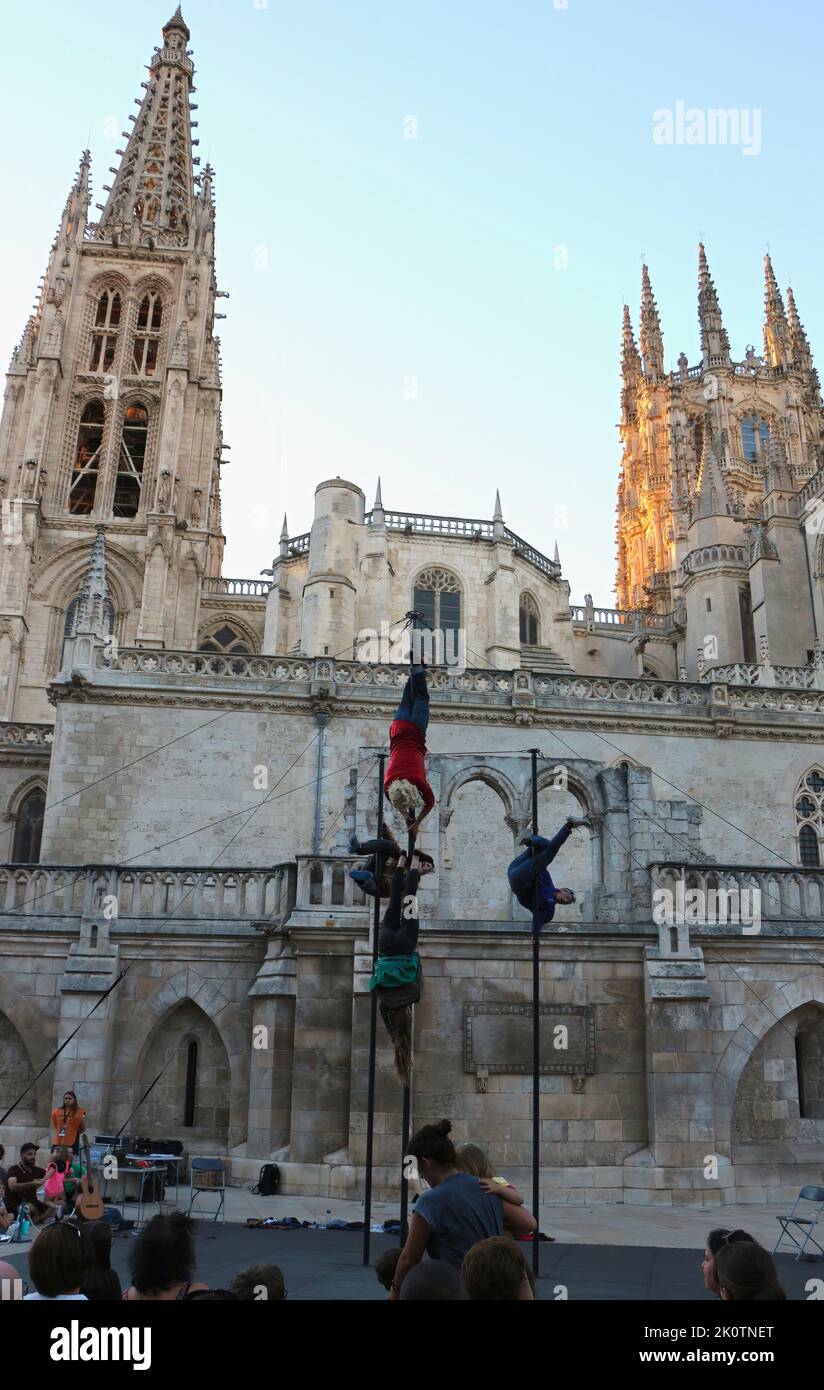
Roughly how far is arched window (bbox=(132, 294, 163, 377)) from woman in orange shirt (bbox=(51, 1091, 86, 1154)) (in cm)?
4664

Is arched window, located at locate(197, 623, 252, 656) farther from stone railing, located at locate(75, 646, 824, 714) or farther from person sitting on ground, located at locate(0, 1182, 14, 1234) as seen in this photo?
person sitting on ground, located at locate(0, 1182, 14, 1234)

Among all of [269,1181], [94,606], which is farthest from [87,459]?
[269,1181]

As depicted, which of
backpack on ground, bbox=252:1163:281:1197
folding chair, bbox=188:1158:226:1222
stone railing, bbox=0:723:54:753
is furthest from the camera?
stone railing, bbox=0:723:54:753

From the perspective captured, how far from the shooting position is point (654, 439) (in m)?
72.9

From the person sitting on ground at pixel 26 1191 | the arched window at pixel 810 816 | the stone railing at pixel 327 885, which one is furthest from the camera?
the arched window at pixel 810 816

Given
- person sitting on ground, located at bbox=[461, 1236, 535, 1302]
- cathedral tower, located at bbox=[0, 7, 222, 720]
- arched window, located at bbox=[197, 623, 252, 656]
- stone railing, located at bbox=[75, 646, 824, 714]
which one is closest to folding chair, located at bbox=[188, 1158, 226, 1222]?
person sitting on ground, located at bbox=[461, 1236, 535, 1302]

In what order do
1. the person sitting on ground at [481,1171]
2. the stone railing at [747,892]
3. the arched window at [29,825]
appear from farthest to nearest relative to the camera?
the arched window at [29,825] → the stone railing at [747,892] → the person sitting on ground at [481,1171]

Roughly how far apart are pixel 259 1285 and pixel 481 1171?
5.59ft

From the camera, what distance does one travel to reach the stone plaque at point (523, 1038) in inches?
562

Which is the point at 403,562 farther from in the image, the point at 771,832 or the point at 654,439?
the point at 654,439

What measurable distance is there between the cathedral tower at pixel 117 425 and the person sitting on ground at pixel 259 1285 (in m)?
40.2

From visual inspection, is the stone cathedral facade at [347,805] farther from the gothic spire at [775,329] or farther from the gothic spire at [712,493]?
the gothic spire at [775,329]

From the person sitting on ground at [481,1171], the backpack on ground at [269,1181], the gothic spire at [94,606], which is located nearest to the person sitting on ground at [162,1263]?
the person sitting on ground at [481,1171]

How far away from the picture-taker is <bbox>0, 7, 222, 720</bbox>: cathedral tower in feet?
152
